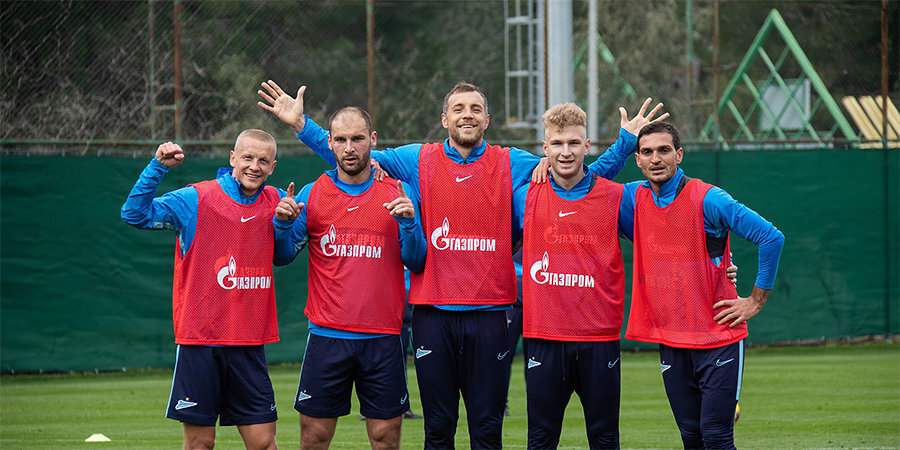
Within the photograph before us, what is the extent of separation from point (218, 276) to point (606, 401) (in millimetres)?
2309

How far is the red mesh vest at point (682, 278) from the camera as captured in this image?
18.4 feet

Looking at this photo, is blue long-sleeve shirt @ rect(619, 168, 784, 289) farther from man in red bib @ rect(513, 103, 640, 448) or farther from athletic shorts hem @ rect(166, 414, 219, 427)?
athletic shorts hem @ rect(166, 414, 219, 427)

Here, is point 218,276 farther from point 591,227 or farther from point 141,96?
point 141,96

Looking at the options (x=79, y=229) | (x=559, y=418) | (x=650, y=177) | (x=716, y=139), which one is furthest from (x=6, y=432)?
(x=716, y=139)

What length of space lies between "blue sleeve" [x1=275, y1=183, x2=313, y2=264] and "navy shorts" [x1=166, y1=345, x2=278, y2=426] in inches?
25.4

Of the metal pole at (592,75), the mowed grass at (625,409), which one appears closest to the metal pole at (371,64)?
the mowed grass at (625,409)

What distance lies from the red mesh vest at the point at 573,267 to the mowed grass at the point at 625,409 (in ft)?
8.09

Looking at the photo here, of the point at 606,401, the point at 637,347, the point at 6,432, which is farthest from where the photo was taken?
the point at 637,347

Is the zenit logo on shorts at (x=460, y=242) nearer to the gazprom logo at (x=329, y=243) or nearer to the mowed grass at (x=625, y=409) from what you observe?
the gazprom logo at (x=329, y=243)

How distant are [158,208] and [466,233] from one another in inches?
69.3

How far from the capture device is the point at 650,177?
18.7 feet

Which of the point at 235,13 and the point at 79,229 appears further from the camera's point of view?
the point at 235,13

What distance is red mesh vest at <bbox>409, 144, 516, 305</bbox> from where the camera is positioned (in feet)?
18.5

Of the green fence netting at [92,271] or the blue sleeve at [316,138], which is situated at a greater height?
the blue sleeve at [316,138]
